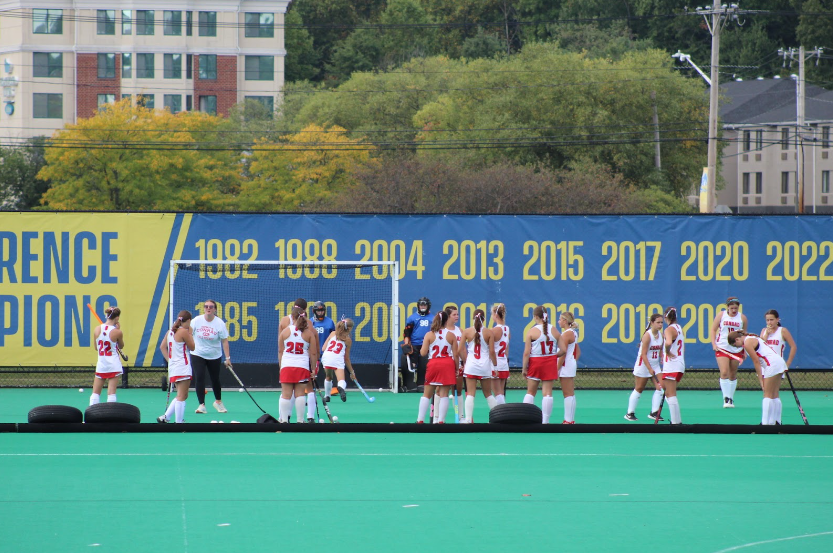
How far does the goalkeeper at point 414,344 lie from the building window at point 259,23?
3098 inches

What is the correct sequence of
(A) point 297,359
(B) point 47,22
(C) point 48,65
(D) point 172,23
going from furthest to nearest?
(C) point 48,65 < (B) point 47,22 < (D) point 172,23 < (A) point 297,359

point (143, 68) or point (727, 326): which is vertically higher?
point (143, 68)

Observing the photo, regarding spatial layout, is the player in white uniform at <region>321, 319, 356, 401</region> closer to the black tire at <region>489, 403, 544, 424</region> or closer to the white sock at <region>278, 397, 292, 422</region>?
the white sock at <region>278, 397, 292, 422</region>

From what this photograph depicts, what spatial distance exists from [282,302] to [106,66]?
260 feet

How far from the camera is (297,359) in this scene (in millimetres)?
14641

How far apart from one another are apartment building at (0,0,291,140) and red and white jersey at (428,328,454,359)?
265ft

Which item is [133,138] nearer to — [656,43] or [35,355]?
[656,43]

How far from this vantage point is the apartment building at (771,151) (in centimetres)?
8706

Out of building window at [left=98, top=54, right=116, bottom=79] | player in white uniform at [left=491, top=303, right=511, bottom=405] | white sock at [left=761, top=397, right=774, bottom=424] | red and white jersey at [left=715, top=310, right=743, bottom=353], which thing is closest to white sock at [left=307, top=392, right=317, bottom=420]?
player in white uniform at [left=491, top=303, right=511, bottom=405]

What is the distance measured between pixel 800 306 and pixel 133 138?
53648mm

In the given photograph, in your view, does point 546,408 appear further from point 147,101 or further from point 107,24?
point 107,24

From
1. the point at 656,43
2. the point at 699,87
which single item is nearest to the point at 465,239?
the point at 699,87

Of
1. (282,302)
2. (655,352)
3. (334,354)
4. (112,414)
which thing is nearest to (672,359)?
(655,352)

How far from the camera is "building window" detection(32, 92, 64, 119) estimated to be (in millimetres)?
94562
